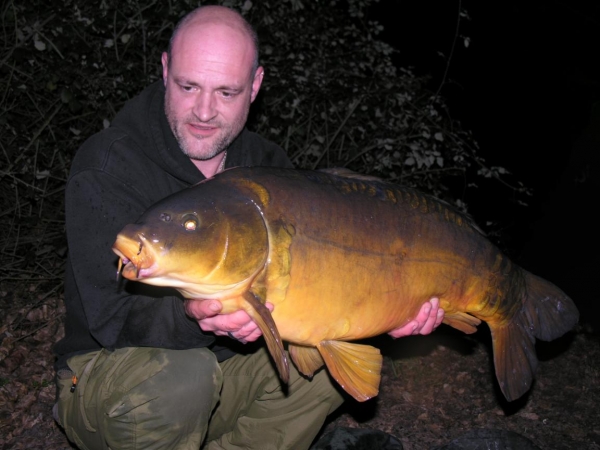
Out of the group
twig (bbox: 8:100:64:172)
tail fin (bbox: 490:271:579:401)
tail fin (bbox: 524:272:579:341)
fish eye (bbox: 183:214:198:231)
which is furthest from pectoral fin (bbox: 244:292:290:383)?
twig (bbox: 8:100:64:172)

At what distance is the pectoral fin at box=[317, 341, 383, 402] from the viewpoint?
6.05ft

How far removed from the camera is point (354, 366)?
1891mm

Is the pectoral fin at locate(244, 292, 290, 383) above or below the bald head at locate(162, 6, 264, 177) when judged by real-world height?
below

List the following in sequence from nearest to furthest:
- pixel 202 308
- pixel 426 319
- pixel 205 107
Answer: pixel 202 308
pixel 426 319
pixel 205 107

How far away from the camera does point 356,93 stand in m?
4.09

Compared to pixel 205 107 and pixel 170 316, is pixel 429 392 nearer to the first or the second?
pixel 170 316

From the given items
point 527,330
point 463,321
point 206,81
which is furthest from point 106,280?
point 527,330

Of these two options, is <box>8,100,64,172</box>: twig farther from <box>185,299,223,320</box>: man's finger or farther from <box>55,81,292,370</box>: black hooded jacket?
<box>185,299,223,320</box>: man's finger

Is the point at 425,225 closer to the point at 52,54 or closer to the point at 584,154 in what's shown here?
the point at 52,54

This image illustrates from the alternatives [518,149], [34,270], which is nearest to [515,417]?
[34,270]

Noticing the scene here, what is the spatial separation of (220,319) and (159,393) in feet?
1.44

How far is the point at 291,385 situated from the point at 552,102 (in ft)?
32.7

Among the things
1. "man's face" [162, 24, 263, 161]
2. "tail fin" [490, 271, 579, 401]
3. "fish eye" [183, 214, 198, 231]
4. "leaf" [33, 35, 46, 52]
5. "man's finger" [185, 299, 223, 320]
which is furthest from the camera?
"leaf" [33, 35, 46, 52]

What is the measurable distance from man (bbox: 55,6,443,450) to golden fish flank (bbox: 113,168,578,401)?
120mm
